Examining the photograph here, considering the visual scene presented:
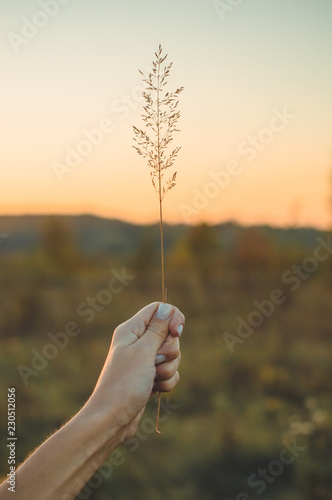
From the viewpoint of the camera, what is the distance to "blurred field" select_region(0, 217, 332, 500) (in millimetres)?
7223

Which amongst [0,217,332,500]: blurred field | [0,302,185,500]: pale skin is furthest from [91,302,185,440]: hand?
[0,217,332,500]: blurred field

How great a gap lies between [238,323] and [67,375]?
7.58 meters

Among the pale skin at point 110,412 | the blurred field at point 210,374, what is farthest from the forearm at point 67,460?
the blurred field at point 210,374

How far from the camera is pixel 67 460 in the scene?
62.9 inches

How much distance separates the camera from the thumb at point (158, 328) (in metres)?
1.96

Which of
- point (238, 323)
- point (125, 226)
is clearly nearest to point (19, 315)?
point (238, 323)

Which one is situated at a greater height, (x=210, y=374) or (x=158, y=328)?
(x=158, y=328)

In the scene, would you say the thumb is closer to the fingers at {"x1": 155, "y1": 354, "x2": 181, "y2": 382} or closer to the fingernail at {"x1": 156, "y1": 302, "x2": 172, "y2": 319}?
the fingernail at {"x1": 156, "y1": 302, "x2": 172, "y2": 319}

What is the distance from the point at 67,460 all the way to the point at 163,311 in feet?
2.32

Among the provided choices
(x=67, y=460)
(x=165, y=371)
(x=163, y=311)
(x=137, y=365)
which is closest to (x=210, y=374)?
(x=165, y=371)

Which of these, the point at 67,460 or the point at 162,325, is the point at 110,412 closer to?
the point at 67,460

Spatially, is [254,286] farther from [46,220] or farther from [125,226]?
[125,226]

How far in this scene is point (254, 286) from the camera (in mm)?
23109

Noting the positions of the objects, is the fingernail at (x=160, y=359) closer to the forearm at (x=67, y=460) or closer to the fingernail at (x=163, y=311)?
the fingernail at (x=163, y=311)
